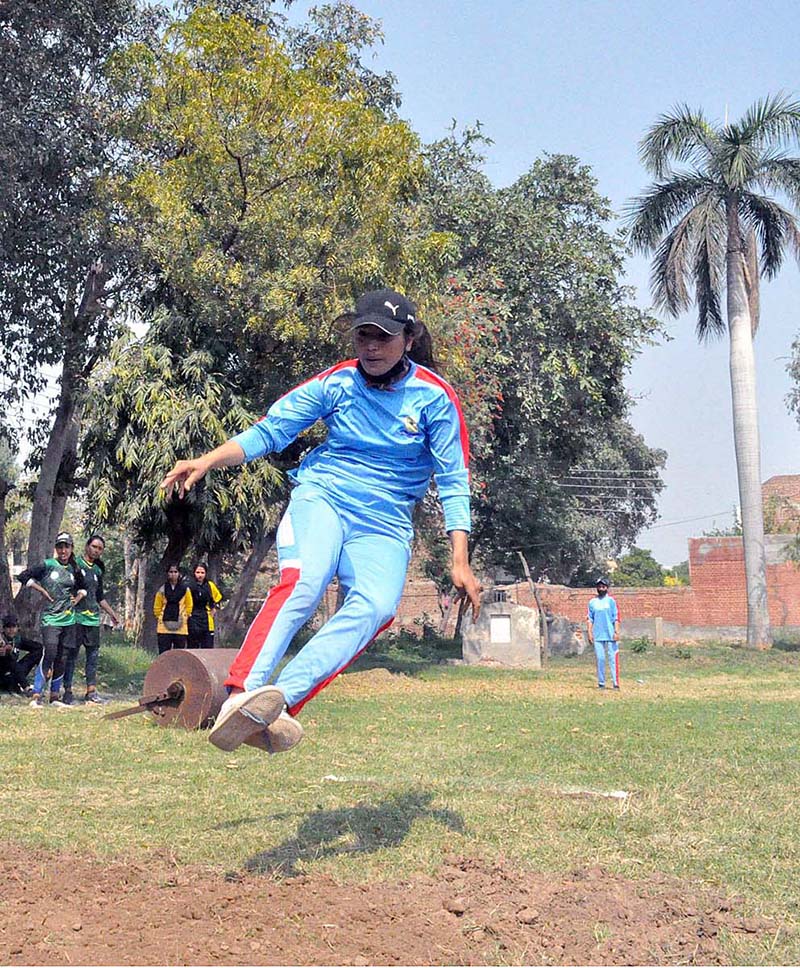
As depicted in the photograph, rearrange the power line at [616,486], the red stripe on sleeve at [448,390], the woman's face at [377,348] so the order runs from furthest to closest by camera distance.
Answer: the power line at [616,486] < the red stripe on sleeve at [448,390] < the woman's face at [377,348]

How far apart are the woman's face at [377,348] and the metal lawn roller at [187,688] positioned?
475cm

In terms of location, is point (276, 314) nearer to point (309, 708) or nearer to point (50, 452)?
point (50, 452)

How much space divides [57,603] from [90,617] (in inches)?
17.3

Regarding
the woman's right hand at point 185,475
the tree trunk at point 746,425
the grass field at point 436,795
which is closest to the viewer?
the woman's right hand at point 185,475

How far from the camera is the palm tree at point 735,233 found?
→ 33.2 meters

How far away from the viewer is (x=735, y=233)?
33500mm

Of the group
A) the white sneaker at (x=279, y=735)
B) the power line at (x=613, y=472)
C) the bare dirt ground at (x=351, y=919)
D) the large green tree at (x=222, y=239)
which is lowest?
the bare dirt ground at (x=351, y=919)

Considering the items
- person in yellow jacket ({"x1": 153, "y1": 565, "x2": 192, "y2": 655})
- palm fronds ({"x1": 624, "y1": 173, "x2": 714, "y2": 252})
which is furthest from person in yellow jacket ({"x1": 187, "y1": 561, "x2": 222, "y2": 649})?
palm fronds ({"x1": 624, "y1": 173, "x2": 714, "y2": 252})

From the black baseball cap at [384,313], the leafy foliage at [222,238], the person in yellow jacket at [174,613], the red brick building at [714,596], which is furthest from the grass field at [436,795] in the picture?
the red brick building at [714,596]

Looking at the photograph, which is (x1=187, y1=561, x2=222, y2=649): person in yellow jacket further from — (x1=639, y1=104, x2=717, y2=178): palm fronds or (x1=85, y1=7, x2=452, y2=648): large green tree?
(x1=639, y1=104, x2=717, y2=178): palm fronds

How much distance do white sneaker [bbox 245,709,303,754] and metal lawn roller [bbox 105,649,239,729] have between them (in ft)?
15.1

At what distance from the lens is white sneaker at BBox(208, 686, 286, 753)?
478cm

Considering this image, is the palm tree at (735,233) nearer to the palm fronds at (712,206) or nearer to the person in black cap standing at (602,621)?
the palm fronds at (712,206)

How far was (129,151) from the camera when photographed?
18.5 metres
